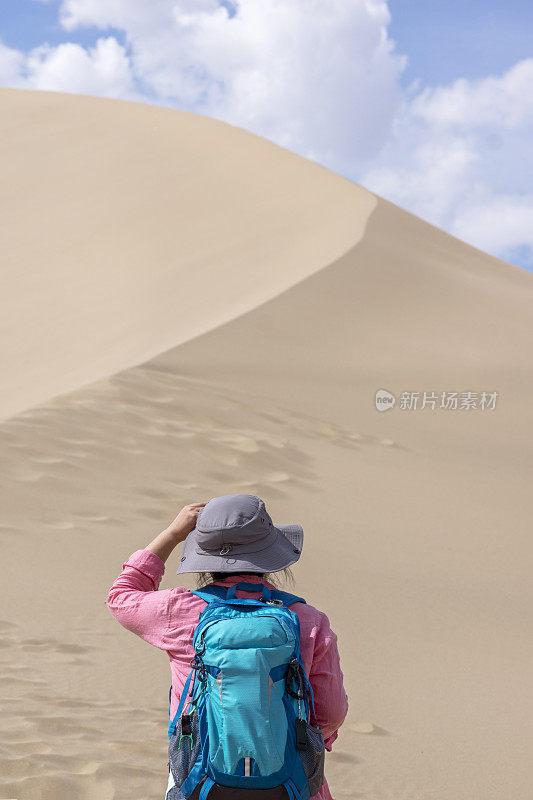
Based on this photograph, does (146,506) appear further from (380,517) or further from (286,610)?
(286,610)

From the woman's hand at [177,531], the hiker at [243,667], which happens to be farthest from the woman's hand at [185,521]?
the hiker at [243,667]

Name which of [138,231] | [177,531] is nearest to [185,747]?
[177,531]

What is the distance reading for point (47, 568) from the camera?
5262 mm

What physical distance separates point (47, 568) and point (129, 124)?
1733cm

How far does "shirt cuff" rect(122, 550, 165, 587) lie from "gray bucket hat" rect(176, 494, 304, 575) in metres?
0.20

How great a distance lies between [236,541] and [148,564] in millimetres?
321

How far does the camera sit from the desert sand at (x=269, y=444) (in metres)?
3.89

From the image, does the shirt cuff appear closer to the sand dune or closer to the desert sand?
the desert sand

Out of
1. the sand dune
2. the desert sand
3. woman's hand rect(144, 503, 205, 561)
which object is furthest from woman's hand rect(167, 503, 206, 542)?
the sand dune

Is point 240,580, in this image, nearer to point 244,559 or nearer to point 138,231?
point 244,559

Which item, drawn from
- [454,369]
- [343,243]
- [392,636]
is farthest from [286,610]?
[343,243]

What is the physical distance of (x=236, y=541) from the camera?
1862 millimetres

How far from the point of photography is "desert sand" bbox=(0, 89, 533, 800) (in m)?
3.89

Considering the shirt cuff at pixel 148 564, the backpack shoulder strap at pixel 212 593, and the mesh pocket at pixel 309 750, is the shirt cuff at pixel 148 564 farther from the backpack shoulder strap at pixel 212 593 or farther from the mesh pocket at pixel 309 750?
the mesh pocket at pixel 309 750
